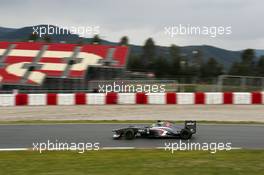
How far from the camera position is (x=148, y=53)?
64438mm

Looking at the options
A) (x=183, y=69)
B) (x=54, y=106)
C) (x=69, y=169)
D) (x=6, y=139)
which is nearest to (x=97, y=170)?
(x=69, y=169)

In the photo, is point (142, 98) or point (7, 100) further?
point (142, 98)

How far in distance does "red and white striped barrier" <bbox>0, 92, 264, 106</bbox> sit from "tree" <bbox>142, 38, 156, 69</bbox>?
3715 cm

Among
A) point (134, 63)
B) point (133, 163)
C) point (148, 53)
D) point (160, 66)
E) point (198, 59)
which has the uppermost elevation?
point (148, 53)

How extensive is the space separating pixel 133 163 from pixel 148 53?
5704 cm

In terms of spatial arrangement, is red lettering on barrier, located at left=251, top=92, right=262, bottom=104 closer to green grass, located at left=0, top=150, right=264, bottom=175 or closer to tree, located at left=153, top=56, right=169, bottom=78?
green grass, located at left=0, top=150, right=264, bottom=175

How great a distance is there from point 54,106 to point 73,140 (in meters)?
8.22

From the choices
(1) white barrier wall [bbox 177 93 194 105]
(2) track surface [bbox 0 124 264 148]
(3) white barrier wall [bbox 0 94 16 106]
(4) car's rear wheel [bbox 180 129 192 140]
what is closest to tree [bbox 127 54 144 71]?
(1) white barrier wall [bbox 177 93 194 105]

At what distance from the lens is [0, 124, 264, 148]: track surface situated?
10586mm

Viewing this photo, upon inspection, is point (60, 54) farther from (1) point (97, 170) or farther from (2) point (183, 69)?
(1) point (97, 170)

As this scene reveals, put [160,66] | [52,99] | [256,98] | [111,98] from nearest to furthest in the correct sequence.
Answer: [52,99], [111,98], [256,98], [160,66]

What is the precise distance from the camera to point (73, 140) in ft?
36.0

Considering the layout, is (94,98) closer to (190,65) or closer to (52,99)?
(52,99)

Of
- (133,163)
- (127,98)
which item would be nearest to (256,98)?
(127,98)
